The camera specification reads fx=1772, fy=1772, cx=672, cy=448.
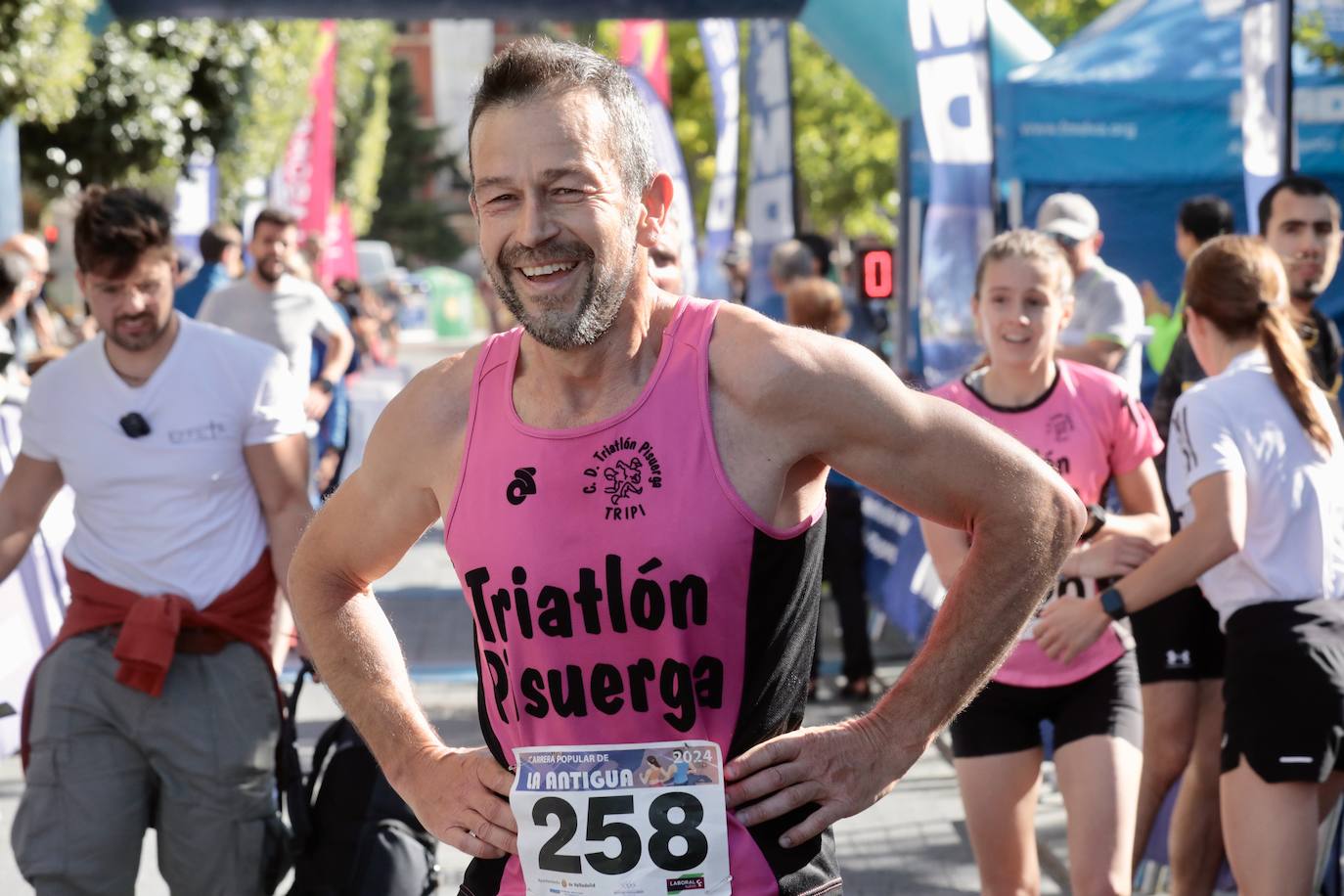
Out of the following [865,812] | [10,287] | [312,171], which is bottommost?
[865,812]

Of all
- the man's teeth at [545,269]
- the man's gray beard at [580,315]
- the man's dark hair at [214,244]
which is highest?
the man's dark hair at [214,244]

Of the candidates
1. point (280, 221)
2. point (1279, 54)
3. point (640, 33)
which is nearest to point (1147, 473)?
point (1279, 54)

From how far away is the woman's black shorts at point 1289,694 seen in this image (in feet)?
13.4

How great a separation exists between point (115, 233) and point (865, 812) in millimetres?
3573

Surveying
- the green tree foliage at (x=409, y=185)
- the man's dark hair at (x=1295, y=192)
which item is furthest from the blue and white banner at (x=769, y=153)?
the green tree foliage at (x=409, y=185)

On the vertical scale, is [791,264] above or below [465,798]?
above

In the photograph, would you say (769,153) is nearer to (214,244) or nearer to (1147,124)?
(1147,124)

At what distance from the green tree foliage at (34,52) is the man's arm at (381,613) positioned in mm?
9391

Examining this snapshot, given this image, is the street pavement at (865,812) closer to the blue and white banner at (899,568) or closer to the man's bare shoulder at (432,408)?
the blue and white banner at (899,568)

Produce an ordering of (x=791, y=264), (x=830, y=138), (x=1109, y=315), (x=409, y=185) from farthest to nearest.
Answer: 1. (x=409, y=185)
2. (x=830, y=138)
3. (x=791, y=264)
4. (x=1109, y=315)

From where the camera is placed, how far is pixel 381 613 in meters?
2.82

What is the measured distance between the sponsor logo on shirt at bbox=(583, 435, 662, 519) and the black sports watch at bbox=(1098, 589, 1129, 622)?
7.02ft

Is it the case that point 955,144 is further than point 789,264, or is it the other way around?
point 789,264

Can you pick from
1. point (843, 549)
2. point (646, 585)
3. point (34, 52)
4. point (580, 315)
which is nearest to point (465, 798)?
point (646, 585)
